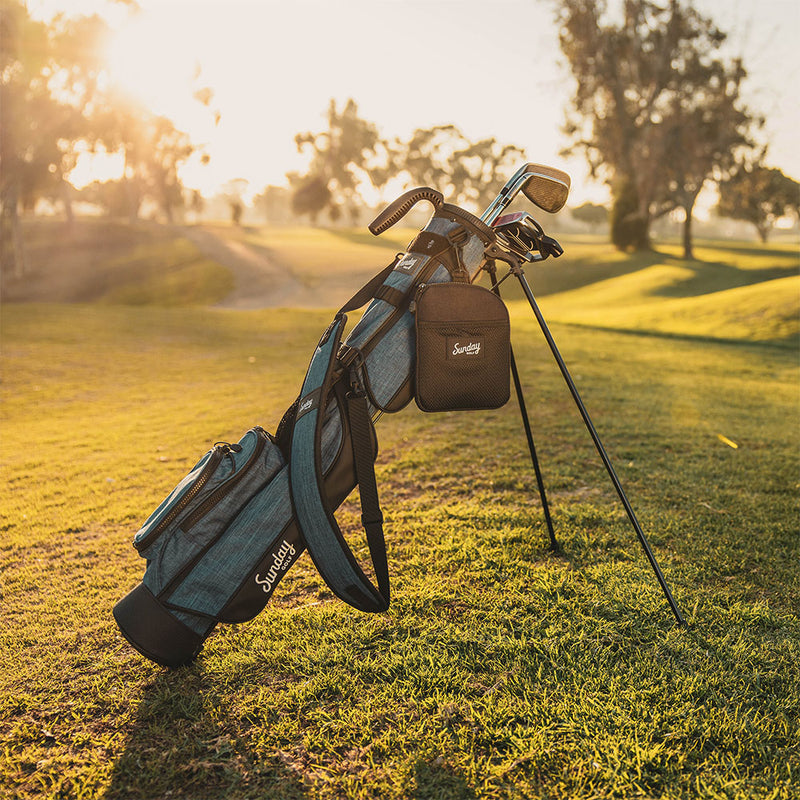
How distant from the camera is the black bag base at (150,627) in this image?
7.88 feet

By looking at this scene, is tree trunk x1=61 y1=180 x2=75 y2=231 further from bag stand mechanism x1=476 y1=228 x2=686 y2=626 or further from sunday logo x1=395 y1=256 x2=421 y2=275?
bag stand mechanism x1=476 y1=228 x2=686 y2=626

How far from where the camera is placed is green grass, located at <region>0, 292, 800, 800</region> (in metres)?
2.06

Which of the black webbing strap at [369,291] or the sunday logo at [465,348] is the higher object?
the black webbing strap at [369,291]

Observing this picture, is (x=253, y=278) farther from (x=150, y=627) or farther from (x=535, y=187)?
(x=150, y=627)

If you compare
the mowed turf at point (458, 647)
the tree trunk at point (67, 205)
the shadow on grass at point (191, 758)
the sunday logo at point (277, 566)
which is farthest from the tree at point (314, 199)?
the shadow on grass at point (191, 758)

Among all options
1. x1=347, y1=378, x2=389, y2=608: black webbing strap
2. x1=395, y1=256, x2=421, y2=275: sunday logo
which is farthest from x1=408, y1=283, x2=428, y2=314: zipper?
x1=347, y1=378, x2=389, y2=608: black webbing strap

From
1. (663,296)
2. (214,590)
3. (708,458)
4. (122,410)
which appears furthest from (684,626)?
(663,296)

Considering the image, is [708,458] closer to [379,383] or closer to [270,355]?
[379,383]

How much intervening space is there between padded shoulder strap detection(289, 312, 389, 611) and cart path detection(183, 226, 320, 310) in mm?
23053

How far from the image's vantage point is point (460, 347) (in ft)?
8.94

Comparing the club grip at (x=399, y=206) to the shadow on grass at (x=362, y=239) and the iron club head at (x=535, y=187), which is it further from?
the shadow on grass at (x=362, y=239)

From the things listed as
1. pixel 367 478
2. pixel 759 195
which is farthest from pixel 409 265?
pixel 759 195

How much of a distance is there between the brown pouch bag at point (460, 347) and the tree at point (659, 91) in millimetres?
34981

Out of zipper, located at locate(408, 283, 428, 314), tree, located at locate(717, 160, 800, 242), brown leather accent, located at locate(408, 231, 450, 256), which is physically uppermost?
tree, located at locate(717, 160, 800, 242)
